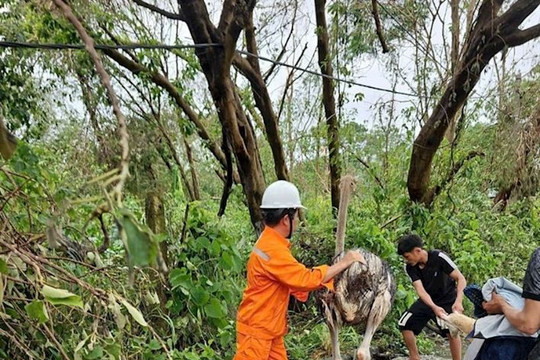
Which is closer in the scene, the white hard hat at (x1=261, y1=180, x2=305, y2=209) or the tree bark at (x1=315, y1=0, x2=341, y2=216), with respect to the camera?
the white hard hat at (x1=261, y1=180, x2=305, y2=209)

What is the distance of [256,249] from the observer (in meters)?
2.71

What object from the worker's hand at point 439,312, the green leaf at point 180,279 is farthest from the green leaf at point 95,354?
the worker's hand at point 439,312

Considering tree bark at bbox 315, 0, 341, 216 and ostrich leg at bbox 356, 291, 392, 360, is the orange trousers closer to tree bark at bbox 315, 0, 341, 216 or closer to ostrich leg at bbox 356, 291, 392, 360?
ostrich leg at bbox 356, 291, 392, 360

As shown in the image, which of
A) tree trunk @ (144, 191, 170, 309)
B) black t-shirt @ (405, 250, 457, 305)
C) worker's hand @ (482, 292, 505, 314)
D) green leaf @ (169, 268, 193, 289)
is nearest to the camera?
worker's hand @ (482, 292, 505, 314)

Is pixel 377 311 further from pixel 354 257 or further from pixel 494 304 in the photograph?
pixel 494 304

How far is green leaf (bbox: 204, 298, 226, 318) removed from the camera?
12.0ft

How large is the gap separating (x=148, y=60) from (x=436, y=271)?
313cm

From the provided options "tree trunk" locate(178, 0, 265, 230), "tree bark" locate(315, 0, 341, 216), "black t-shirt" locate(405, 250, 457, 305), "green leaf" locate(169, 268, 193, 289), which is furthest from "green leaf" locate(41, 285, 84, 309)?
→ "tree bark" locate(315, 0, 341, 216)

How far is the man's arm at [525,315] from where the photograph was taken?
89.6 inches

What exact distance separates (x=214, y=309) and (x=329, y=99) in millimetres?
3572

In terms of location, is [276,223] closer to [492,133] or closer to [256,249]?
[256,249]

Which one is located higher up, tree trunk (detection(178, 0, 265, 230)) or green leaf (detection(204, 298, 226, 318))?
tree trunk (detection(178, 0, 265, 230))

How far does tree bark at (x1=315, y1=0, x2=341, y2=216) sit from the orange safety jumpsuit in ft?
12.4

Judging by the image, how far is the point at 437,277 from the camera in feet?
13.7
